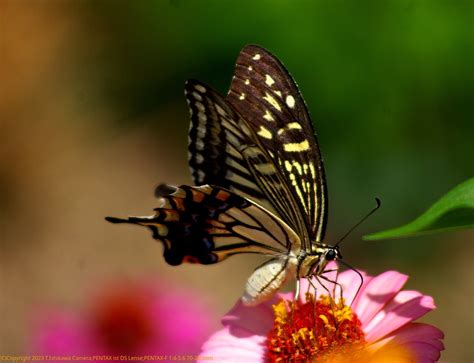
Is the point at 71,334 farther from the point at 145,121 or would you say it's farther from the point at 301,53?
the point at 145,121

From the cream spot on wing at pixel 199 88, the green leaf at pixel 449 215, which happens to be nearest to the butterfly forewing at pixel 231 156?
the cream spot on wing at pixel 199 88

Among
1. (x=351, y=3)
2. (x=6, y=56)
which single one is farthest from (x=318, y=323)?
(x=6, y=56)

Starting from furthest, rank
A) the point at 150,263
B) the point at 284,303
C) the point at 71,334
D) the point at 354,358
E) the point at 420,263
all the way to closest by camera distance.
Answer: the point at 150,263 < the point at 420,263 < the point at 71,334 < the point at 284,303 < the point at 354,358


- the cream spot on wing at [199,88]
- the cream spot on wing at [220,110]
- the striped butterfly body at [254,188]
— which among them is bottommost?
the striped butterfly body at [254,188]

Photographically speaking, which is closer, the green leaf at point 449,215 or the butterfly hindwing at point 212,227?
the green leaf at point 449,215

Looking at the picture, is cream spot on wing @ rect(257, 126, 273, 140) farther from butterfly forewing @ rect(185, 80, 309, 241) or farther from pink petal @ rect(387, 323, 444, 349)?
pink petal @ rect(387, 323, 444, 349)

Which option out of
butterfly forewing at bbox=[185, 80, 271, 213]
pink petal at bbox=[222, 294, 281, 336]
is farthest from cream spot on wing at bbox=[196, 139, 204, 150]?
pink petal at bbox=[222, 294, 281, 336]

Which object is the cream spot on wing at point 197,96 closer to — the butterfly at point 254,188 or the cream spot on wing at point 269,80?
the butterfly at point 254,188

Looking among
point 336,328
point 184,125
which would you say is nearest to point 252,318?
point 336,328
